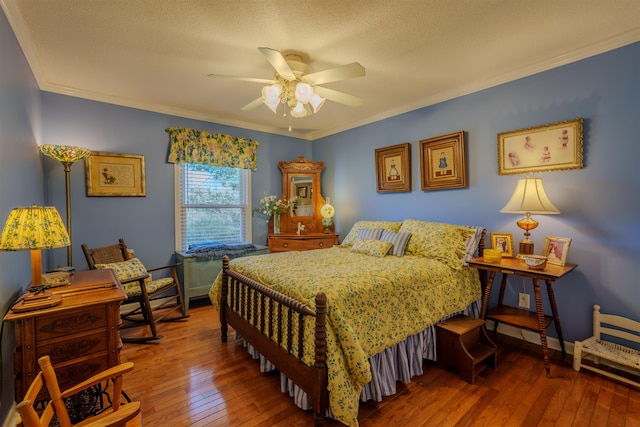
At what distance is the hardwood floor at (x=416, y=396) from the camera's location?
1704 millimetres

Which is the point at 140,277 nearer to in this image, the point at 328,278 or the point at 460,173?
the point at 328,278

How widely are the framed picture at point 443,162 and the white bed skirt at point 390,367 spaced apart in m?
1.54

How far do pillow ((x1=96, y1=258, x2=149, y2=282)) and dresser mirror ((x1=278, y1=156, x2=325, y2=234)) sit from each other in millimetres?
2076

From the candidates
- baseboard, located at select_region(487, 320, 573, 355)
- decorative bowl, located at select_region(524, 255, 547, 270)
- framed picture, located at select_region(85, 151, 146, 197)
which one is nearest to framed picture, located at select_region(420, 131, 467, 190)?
decorative bowl, located at select_region(524, 255, 547, 270)

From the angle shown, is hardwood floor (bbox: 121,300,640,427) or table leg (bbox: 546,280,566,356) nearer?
hardwood floor (bbox: 121,300,640,427)

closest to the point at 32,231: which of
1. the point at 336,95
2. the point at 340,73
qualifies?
the point at 340,73

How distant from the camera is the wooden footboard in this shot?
1557 mm

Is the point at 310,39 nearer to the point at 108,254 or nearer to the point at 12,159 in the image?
the point at 12,159

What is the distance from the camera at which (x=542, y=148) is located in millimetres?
2523

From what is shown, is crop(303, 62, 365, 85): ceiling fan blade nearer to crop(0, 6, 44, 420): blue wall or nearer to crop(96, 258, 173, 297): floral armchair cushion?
crop(0, 6, 44, 420): blue wall

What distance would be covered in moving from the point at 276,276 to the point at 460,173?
226cm

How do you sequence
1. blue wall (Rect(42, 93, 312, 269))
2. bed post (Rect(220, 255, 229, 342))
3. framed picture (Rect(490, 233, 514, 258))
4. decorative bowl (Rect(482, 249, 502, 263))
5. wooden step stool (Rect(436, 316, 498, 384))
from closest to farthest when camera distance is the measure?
wooden step stool (Rect(436, 316, 498, 384))
decorative bowl (Rect(482, 249, 502, 263))
framed picture (Rect(490, 233, 514, 258))
bed post (Rect(220, 255, 229, 342))
blue wall (Rect(42, 93, 312, 269))

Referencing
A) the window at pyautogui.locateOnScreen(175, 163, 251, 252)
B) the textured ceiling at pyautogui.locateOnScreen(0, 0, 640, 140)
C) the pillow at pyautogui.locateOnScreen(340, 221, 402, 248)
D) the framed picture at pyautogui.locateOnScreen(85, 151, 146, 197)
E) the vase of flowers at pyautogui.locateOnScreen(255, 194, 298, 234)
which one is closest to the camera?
the textured ceiling at pyautogui.locateOnScreen(0, 0, 640, 140)

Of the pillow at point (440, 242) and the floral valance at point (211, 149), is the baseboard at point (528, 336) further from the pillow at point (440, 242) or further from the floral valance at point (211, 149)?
the floral valance at point (211, 149)
